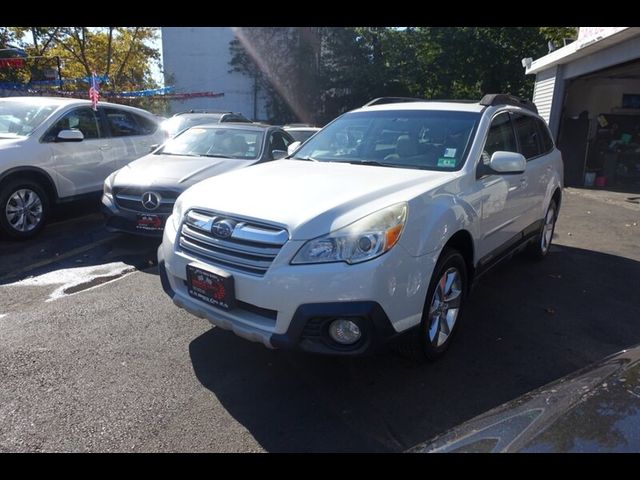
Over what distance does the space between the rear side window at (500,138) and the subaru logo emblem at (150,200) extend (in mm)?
3478

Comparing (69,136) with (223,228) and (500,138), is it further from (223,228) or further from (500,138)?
(500,138)

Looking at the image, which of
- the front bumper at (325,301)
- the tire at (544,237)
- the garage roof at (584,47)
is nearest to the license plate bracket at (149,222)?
the front bumper at (325,301)

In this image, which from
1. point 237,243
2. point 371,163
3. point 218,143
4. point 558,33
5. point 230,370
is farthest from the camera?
point 558,33

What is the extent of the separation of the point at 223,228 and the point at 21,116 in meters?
5.05

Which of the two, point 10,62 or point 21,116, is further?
point 10,62

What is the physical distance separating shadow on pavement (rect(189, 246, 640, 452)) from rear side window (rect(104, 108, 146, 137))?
496cm

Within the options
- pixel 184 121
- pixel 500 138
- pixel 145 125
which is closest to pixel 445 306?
pixel 500 138

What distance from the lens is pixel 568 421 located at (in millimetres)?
1594

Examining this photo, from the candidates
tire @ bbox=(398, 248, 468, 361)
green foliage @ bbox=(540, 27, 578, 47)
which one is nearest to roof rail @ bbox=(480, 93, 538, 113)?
tire @ bbox=(398, 248, 468, 361)
